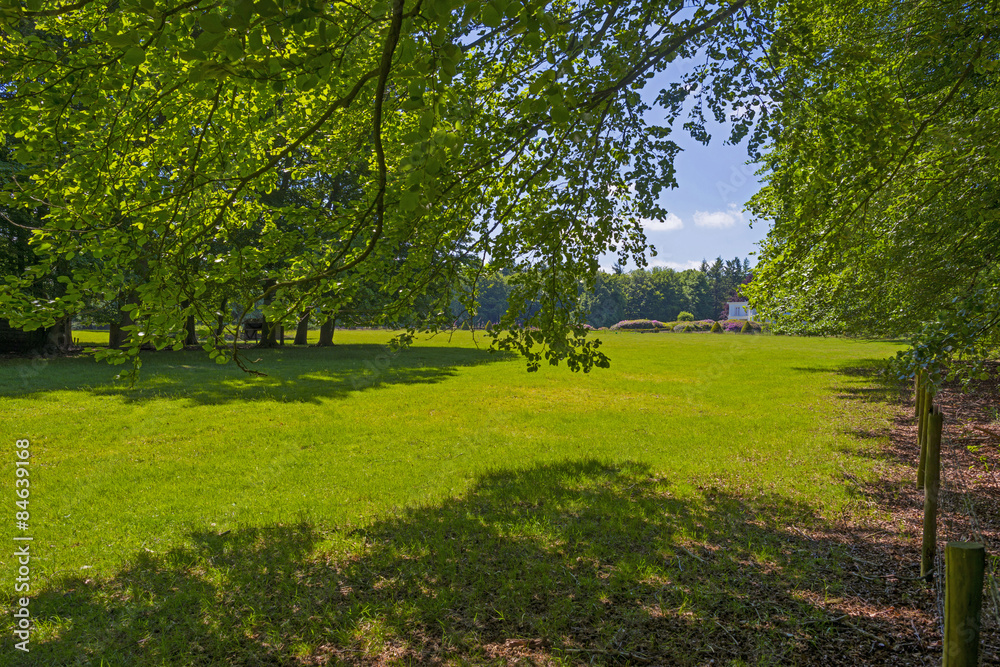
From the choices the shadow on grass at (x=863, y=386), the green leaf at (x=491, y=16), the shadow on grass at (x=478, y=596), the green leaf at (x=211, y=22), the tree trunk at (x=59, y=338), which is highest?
the green leaf at (x=491, y=16)

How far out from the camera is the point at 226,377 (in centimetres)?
1897

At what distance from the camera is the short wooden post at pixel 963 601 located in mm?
2428

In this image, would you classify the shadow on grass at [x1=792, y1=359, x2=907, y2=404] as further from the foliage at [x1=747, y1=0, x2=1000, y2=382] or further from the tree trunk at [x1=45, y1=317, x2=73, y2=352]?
the tree trunk at [x1=45, y1=317, x2=73, y2=352]

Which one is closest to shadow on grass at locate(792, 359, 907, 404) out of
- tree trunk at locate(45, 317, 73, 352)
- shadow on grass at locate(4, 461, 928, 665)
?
shadow on grass at locate(4, 461, 928, 665)

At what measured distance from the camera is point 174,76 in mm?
5320

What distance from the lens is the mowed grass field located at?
4258mm

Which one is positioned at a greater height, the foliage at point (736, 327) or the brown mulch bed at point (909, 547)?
the foliage at point (736, 327)

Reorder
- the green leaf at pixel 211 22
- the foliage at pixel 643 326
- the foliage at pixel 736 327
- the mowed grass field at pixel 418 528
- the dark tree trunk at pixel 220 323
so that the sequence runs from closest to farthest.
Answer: the green leaf at pixel 211 22 → the mowed grass field at pixel 418 528 → the dark tree trunk at pixel 220 323 → the foliage at pixel 736 327 → the foliage at pixel 643 326

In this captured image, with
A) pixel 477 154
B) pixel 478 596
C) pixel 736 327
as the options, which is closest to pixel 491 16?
pixel 477 154

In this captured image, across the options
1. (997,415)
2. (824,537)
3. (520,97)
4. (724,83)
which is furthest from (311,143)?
(997,415)

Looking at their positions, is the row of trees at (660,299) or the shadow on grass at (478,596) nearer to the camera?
the shadow on grass at (478,596)

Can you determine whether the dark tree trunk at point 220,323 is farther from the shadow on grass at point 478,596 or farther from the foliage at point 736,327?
the foliage at point 736,327

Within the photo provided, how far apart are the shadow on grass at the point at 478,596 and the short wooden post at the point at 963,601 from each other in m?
1.56

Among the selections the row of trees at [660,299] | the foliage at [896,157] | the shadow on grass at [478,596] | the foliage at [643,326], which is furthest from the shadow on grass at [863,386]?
the row of trees at [660,299]
